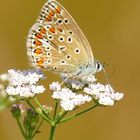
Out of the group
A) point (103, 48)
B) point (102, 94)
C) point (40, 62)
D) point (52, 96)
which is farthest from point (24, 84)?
point (103, 48)

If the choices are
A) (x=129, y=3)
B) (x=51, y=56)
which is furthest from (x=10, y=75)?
(x=129, y=3)

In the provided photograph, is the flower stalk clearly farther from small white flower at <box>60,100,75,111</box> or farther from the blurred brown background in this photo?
the blurred brown background

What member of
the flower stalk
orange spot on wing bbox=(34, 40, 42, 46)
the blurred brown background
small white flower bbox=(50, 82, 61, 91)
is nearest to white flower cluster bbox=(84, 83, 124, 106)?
the flower stalk

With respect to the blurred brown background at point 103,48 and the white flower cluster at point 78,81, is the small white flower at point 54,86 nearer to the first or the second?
the white flower cluster at point 78,81

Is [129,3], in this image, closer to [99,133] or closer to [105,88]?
[99,133]

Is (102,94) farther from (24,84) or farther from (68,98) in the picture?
(24,84)

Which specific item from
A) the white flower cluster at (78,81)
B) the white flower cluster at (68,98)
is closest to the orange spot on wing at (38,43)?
the white flower cluster at (78,81)
